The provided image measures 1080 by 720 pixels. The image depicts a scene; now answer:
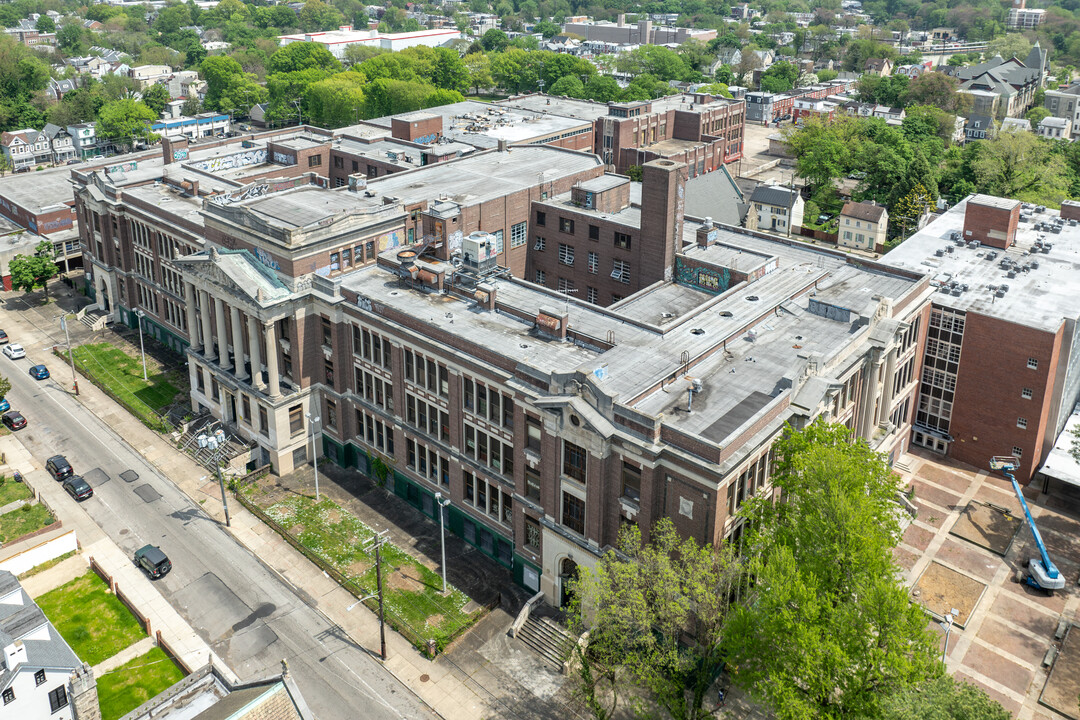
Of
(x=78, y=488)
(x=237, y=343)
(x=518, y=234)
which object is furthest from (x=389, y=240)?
(x=78, y=488)

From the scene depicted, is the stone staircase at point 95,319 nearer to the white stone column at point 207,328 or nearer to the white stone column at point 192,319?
the white stone column at point 192,319

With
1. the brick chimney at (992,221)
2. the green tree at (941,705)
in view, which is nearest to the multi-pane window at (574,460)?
the green tree at (941,705)

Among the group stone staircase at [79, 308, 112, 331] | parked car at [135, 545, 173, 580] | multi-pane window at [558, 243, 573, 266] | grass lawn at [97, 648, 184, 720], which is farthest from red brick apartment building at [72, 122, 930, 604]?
grass lawn at [97, 648, 184, 720]

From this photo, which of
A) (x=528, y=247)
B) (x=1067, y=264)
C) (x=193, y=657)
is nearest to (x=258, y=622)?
(x=193, y=657)

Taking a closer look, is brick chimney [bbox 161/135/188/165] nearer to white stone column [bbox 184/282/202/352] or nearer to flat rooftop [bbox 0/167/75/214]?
flat rooftop [bbox 0/167/75/214]

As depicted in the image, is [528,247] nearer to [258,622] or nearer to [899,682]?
[258,622]

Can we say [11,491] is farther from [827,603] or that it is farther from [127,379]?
[827,603]
